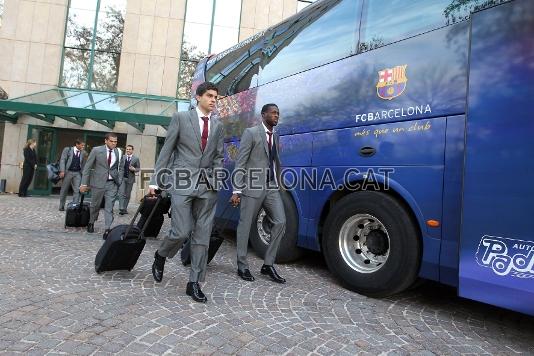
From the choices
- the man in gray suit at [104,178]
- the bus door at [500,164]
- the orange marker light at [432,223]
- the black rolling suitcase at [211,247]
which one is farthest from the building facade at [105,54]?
the bus door at [500,164]

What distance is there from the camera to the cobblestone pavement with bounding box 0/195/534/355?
2.53 meters

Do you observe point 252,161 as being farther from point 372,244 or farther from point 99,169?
point 99,169

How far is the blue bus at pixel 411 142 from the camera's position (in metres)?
2.65

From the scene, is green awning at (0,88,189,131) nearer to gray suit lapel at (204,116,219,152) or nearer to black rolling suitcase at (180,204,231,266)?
black rolling suitcase at (180,204,231,266)

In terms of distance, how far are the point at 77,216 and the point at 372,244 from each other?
17.6 feet

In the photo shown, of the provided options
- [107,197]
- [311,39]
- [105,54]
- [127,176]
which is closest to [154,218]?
[107,197]

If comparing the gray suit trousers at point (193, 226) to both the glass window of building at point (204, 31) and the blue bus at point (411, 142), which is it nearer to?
the blue bus at point (411, 142)

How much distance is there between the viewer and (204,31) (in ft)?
46.0

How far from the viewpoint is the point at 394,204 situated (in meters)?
3.45

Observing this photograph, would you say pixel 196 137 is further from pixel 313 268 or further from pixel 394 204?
pixel 313 268

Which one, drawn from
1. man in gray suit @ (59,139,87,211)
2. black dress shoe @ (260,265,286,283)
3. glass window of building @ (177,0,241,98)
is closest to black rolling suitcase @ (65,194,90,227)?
man in gray suit @ (59,139,87,211)

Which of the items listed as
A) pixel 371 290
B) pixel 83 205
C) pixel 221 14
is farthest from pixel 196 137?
pixel 221 14

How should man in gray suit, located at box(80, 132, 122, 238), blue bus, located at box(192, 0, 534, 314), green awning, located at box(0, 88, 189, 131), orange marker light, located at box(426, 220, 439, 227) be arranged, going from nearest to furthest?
blue bus, located at box(192, 0, 534, 314)
orange marker light, located at box(426, 220, 439, 227)
man in gray suit, located at box(80, 132, 122, 238)
green awning, located at box(0, 88, 189, 131)

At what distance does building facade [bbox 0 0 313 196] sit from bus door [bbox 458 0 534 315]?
11.3 m
